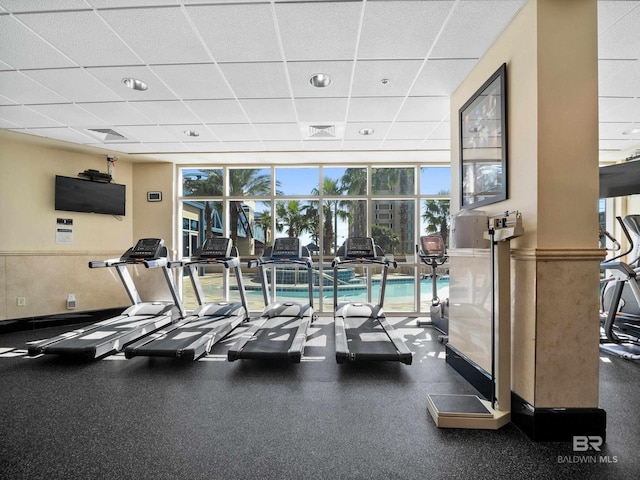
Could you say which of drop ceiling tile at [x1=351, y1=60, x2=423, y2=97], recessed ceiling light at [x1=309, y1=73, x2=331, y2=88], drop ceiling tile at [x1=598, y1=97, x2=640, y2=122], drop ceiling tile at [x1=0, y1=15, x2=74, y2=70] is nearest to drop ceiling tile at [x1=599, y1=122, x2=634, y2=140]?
drop ceiling tile at [x1=598, y1=97, x2=640, y2=122]

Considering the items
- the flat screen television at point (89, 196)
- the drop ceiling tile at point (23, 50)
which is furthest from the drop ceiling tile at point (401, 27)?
the flat screen television at point (89, 196)

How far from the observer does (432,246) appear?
5.16m

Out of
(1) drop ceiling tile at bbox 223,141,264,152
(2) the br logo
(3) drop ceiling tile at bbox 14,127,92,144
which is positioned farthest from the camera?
(1) drop ceiling tile at bbox 223,141,264,152

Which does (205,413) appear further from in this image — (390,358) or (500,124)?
(500,124)

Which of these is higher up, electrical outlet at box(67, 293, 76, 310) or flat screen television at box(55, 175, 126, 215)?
flat screen television at box(55, 175, 126, 215)

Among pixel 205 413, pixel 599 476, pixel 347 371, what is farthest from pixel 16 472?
pixel 599 476

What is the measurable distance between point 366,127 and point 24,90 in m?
4.14

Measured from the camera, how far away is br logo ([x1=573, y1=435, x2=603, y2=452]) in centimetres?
209

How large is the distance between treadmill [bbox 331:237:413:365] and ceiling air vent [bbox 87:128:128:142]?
3.96 m

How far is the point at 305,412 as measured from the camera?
8.38ft

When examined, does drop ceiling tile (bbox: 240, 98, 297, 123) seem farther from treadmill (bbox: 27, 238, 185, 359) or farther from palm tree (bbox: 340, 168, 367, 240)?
treadmill (bbox: 27, 238, 185, 359)

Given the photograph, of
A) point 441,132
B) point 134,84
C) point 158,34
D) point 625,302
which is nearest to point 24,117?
point 134,84

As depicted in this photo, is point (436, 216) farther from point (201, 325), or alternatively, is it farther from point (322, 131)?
point (201, 325)

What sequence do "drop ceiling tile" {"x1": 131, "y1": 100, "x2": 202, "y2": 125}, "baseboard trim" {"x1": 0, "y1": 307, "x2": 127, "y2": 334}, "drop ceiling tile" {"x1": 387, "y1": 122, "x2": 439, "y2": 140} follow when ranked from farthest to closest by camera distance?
1. "baseboard trim" {"x1": 0, "y1": 307, "x2": 127, "y2": 334}
2. "drop ceiling tile" {"x1": 387, "y1": 122, "x2": 439, "y2": 140}
3. "drop ceiling tile" {"x1": 131, "y1": 100, "x2": 202, "y2": 125}
